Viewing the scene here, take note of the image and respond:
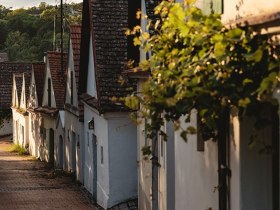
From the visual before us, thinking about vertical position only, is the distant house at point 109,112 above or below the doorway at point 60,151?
above

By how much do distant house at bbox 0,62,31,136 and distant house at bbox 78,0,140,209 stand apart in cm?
3656

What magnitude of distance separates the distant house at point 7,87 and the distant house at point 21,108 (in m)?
4.18

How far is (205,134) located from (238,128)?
19.6 inches

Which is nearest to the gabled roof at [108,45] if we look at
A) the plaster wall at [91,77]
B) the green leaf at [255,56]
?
the plaster wall at [91,77]

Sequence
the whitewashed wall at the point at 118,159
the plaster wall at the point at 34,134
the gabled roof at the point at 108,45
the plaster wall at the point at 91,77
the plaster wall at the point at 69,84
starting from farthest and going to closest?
the plaster wall at the point at 34,134, the plaster wall at the point at 69,84, the plaster wall at the point at 91,77, the gabled roof at the point at 108,45, the whitewashed wall at the point at 118,159

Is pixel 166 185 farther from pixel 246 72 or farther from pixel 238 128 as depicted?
pixel 246 72

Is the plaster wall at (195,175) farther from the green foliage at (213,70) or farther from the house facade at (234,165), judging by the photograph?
the green foliage at (213,70)

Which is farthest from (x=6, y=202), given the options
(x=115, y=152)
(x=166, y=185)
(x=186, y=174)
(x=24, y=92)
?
(x=24, y=92)

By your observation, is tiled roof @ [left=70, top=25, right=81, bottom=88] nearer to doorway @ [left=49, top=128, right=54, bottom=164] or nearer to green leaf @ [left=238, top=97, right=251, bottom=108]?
doorway @ [left=49, top=128, right=54, bottom=164]

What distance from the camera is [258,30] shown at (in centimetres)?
619

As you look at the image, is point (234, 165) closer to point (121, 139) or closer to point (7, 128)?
point (121, 139)

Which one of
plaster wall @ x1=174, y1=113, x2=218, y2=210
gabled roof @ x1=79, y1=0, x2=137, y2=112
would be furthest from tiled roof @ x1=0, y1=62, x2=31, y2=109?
plaster wall @ x1=174, y1=113, x2=218, y2=210

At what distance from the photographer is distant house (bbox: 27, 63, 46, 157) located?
129ft

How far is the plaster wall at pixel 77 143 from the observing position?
25.3 metres
